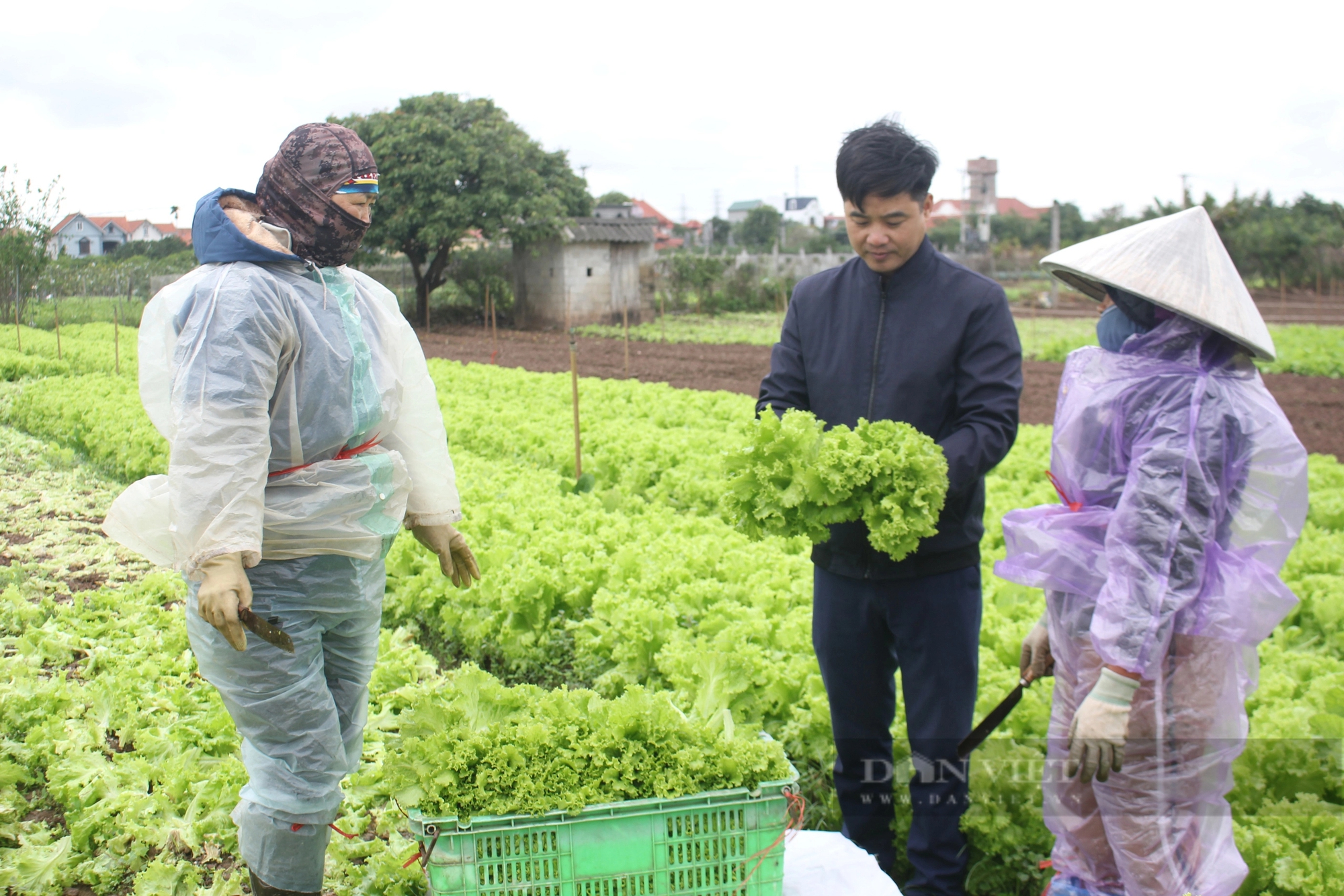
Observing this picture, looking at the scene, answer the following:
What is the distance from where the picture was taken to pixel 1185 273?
2225 mm

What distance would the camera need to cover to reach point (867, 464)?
2459 millimetres

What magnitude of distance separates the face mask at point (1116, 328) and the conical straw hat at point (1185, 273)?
4.8 inches

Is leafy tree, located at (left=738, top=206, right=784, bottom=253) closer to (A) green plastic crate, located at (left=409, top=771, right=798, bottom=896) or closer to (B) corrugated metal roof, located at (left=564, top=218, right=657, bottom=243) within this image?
(B) corrugated metal roof, located at (left=564, top=218, right=657, bottom=243)

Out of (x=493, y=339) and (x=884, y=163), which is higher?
(x=884, y=163)

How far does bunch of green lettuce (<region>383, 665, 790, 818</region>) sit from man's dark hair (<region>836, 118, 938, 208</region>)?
60.0 inches

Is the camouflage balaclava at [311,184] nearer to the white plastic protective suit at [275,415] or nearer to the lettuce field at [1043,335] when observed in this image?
the white plastic protective suit at [275,415]

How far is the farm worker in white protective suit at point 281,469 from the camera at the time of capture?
7.18ft

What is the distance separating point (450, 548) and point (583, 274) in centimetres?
2603

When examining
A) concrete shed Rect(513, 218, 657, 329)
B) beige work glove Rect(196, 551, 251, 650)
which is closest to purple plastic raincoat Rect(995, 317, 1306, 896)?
beige work glove Rect(196, 551, 251, 650)

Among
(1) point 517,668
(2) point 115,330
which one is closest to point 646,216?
(2) point 115,330

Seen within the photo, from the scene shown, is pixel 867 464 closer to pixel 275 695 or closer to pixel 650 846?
pixel 650 846

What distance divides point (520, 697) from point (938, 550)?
1269 millimetres

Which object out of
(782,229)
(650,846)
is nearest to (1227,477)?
(650,846)

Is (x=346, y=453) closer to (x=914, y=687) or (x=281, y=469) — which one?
(x=281, y=469)
